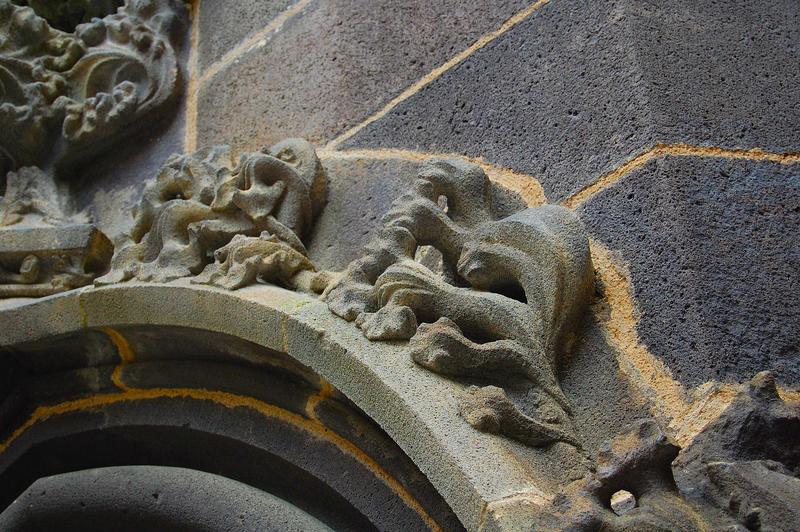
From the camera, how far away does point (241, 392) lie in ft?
4.69

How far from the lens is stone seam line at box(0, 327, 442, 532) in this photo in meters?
1.22

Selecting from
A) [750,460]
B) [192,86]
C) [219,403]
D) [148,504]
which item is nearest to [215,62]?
[192,86]

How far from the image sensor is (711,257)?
1065 millimetres

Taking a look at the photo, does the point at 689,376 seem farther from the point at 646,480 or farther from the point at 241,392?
the point at 241,392

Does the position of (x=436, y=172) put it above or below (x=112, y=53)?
below

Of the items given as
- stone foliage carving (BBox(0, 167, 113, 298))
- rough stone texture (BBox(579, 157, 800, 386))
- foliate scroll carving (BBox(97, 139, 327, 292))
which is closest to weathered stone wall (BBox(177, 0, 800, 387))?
rough stone texture (BBox(579, 157, 800, 386))

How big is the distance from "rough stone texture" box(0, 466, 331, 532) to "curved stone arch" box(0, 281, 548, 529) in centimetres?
13

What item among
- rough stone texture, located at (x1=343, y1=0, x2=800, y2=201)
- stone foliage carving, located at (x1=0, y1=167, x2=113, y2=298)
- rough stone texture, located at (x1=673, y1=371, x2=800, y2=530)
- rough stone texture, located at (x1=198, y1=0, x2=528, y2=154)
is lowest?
rough stone texture, located at (x1=673, y1=371, x2=800, y2=530)

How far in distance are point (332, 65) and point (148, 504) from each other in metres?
0.82

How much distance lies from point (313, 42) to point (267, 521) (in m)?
0.91

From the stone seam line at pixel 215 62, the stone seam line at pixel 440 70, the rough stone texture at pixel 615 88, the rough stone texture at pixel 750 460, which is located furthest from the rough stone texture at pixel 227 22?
the rough stone texture at pixel 750 460

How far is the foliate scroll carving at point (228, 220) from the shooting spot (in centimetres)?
139

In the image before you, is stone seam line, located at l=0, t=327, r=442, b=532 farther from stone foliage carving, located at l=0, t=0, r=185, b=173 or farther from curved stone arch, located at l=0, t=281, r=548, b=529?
stone foliage carving, located at l=0, t=0, r=185, b=173

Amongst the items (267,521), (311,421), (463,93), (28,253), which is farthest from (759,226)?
(28,253)
